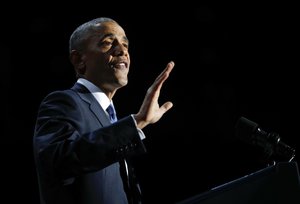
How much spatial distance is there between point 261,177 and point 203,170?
235 cm

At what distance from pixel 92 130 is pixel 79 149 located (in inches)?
10.4

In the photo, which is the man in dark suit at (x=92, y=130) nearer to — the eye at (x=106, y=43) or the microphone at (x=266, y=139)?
the eye at (x=106, y=43)

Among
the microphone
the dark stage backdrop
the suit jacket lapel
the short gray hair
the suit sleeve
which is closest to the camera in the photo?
the suit sleeve

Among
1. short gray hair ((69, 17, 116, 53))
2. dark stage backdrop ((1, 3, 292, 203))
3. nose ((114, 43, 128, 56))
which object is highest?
short gray hair ((69, 17, 116, 53))

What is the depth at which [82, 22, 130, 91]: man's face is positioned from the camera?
175cm

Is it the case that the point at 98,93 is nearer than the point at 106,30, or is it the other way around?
the point at 98,93

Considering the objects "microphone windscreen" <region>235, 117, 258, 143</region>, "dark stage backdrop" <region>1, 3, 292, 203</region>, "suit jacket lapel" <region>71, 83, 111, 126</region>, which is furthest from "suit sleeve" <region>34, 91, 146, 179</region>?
"dark stage backdrop" <region>1, 3, 292, 203</region>

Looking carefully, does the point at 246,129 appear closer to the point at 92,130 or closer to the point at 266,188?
the point at 266,188

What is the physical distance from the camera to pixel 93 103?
1638 millimetres

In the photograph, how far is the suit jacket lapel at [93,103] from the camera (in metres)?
1.61

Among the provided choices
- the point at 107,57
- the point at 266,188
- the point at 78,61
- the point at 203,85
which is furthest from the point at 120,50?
the point at 203,85

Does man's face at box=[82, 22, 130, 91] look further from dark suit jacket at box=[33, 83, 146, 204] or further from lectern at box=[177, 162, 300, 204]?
lectern at box=[177, 162, 300, 204]

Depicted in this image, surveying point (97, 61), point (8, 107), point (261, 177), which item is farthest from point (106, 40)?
point (8, 107)

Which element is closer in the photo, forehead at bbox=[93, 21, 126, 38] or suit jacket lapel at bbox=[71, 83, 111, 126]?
suit jacket lapel at bbox=[71, 83, 111, 126]
